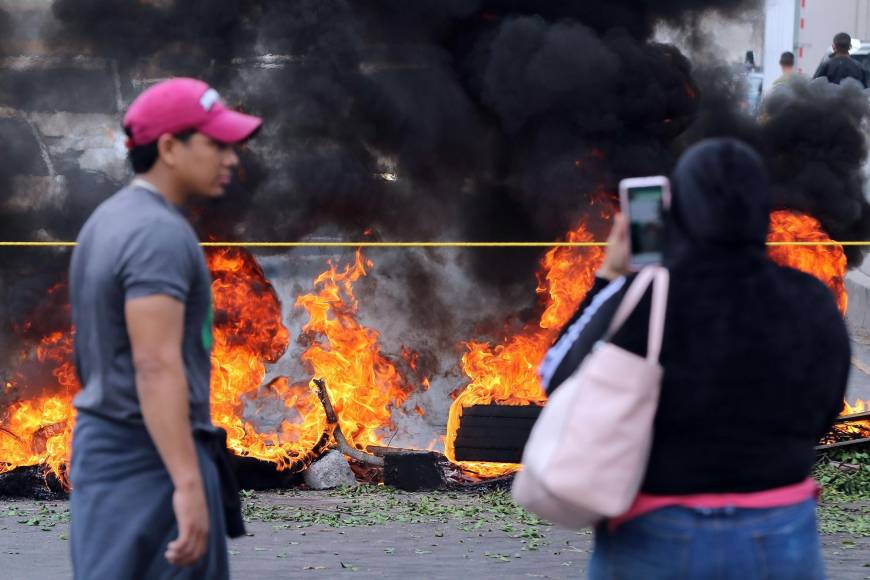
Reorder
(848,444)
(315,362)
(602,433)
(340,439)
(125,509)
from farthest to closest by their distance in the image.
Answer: (315,362)
(340,439)
(848,444)
(125,509)
(602,433)

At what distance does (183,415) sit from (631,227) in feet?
3.40

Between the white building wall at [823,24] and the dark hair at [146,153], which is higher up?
the white building wall at [823,24]

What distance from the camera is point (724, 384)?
263cm

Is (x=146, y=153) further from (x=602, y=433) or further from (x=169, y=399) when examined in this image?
(x=602, y=433)

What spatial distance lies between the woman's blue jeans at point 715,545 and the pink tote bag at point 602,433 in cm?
13

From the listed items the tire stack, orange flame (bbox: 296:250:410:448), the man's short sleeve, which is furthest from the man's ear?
orange flame (bbox: 296:250:410:448)

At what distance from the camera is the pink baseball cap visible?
9.59 feet

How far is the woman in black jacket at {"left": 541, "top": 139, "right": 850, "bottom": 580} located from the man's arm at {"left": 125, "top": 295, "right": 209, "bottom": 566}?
837mm

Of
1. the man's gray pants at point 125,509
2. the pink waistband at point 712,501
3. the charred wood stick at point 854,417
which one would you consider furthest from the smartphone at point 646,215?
the charred wood stick at point 854,417

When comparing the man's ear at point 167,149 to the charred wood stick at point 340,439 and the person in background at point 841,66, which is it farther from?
the person in background at point 841,66

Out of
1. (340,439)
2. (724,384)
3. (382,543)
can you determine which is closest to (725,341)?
(724,384)

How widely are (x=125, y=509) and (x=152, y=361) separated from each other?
35cm

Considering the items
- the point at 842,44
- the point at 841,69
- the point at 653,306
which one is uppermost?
the point at 842,44

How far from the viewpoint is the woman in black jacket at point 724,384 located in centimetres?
262
